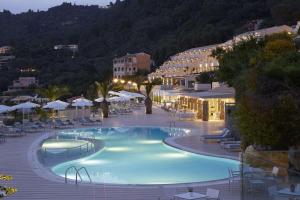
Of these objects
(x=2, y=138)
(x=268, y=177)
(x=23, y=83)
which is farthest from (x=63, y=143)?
(x=23, y=83)

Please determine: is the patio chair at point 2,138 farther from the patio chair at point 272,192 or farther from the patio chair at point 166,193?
the patio chair at point 272,192

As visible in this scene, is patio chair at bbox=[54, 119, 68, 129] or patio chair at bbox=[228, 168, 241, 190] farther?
patio chair at bbox=[54, 119, 68, 129]

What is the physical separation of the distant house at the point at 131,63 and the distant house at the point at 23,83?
12.3m

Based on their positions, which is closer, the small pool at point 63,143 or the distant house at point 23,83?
the small pool at point 63,143

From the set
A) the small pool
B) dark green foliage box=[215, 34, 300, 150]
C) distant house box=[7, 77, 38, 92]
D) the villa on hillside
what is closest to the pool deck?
dark green foliage box=[215, 34, 300, 150]

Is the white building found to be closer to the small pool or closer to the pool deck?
the small pool

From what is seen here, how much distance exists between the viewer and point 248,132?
11188 millimetres

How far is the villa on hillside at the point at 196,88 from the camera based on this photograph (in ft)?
82.7

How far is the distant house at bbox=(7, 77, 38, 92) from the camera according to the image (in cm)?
6731

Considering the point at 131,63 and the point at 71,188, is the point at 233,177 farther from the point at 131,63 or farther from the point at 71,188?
the point at 131,63

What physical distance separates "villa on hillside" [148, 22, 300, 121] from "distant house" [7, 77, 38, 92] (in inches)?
749

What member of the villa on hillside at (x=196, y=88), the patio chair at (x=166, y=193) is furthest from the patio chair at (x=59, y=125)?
the patio chair at (x=166, y=193)

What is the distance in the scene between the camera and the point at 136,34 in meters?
85.2

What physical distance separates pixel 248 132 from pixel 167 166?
11.8 ft
